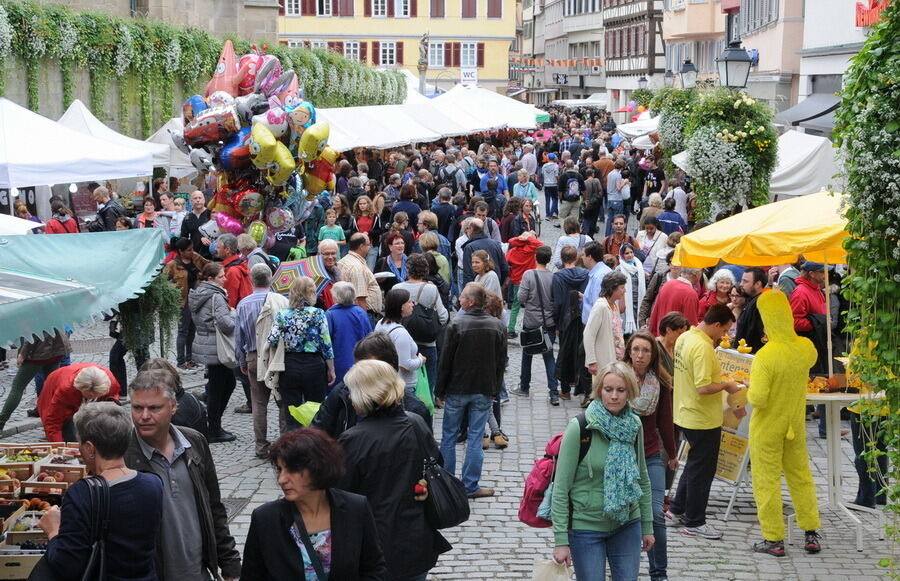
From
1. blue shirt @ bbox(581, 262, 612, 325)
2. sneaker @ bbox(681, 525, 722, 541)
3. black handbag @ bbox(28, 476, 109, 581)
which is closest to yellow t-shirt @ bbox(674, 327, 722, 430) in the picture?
sneaker @ bbox(681, 525, 722, 541)

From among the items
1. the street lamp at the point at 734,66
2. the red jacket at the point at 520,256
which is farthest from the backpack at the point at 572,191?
the red jacket at the point at 520,256

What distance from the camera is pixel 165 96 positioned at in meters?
25.2

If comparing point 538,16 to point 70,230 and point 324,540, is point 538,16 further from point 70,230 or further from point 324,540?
point 324,540

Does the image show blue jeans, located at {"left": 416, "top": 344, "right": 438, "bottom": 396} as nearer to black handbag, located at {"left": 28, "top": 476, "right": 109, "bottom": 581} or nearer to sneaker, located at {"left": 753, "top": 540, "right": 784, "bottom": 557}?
sneaker, located at {"left": 753, "top": 540, "right": 784, "bottom": 557}

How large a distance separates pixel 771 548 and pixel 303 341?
376 cm

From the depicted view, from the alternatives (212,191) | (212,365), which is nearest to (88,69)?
(212,191)

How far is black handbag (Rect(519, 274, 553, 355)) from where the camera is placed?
12023 mm

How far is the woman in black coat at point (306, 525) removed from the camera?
4.38m

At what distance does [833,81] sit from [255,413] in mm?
17387

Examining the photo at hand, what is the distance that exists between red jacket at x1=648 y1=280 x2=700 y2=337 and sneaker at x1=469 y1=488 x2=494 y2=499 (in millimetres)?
2807

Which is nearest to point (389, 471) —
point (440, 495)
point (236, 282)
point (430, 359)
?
point (440, 495)

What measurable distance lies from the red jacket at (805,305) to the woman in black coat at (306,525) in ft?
23.1

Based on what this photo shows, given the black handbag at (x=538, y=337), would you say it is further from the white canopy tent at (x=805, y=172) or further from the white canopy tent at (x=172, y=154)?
the white canopy tent at (x=172, y=154)

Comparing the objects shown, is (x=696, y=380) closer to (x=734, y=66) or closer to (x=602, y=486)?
(x=602, y=486)
